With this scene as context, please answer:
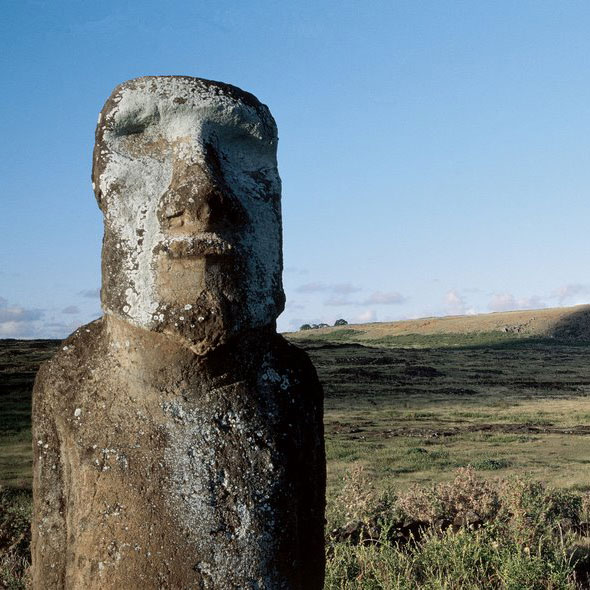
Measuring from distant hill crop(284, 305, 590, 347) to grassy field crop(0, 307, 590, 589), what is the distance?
37.6 ft

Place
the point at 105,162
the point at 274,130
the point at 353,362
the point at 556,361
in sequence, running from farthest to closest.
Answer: the point at 556,361 → the point at 353,362 → the point at 274,130 → the point at 105,162

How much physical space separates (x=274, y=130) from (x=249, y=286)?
70cm

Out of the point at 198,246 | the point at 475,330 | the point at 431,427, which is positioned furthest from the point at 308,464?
the point at 475,330

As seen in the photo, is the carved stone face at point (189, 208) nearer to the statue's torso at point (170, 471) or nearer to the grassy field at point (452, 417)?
the statue's torso at point (170, 471)

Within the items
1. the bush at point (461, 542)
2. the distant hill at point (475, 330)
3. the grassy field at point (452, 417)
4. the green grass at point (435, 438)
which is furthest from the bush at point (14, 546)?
the distant hill at point (475, 330)

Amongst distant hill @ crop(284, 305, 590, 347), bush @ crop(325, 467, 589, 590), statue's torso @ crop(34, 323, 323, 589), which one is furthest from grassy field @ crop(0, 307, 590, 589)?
distant hill @ crop(284, 305, 590, 347)

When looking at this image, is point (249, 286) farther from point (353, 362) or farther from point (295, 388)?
point (353, 362)

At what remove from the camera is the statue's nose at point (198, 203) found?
2543mm

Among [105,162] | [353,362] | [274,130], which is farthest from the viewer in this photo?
[353,362]

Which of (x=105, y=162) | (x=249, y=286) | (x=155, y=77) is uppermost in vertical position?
(x=155, y=77)

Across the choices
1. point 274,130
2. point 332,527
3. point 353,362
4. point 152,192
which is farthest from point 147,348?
point 353,362

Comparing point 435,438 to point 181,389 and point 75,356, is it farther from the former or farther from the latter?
point 181,389

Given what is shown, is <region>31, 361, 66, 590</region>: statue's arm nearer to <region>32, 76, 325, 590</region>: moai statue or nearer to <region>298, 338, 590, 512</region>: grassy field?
<region>32, 76, 325, 590</region>: moai statue

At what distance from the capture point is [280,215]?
2854 mm
